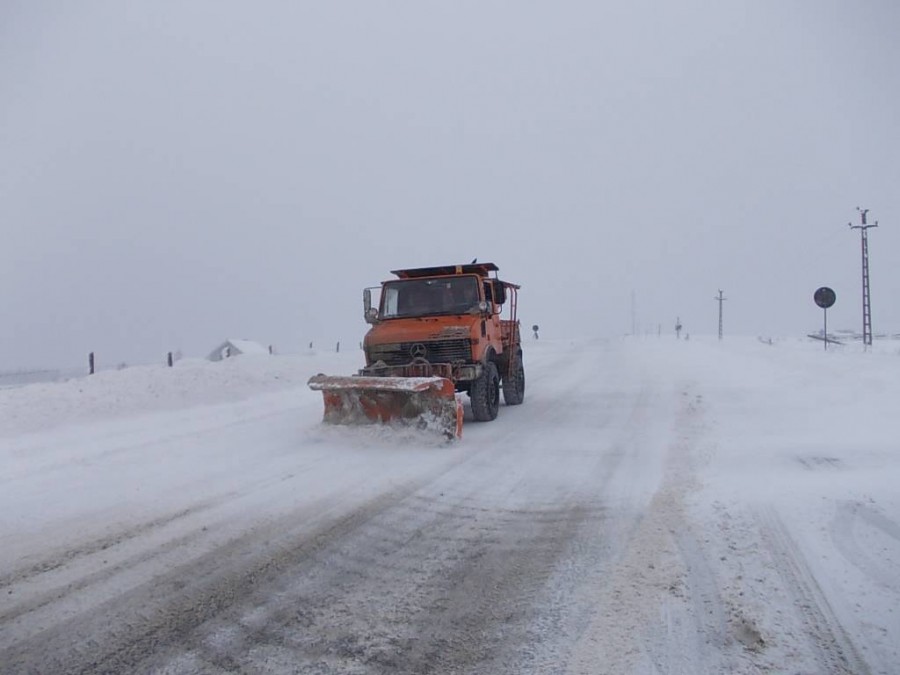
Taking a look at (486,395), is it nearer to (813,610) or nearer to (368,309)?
(368,309)

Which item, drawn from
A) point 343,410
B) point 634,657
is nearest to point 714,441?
point 343,410

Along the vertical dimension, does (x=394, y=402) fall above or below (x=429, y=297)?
below

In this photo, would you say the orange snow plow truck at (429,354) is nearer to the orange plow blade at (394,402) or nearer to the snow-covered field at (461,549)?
the orange plow blade at (394,402)

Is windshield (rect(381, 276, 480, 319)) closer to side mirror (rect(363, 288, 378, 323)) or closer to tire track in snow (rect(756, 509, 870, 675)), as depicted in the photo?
side mirror (rect(363, 288, 378, 323))

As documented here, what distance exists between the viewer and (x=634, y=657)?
2.82 meters

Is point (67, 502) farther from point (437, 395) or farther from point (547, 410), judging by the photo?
point (547, 410)

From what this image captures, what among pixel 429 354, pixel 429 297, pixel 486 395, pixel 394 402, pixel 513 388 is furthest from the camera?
pixel 513 388

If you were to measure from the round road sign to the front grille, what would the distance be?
66.8 ft

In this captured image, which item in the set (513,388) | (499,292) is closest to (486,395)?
(499,292)

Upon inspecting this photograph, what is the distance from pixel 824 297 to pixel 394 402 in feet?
72.9

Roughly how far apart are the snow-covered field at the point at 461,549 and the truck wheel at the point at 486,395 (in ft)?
2.19

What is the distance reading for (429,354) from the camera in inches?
371

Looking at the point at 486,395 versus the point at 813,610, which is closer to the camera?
the point at 813,610

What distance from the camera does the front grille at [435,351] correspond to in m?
9.33
